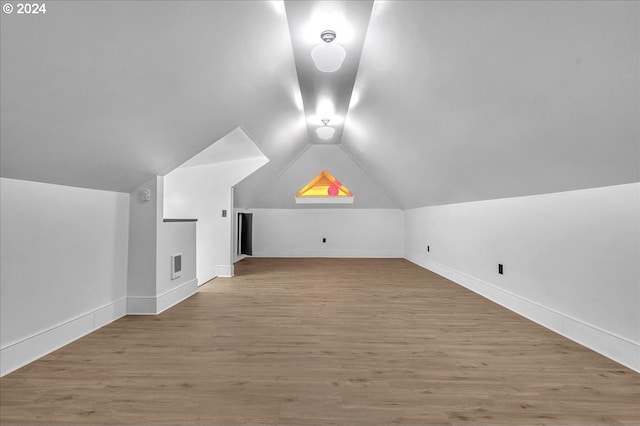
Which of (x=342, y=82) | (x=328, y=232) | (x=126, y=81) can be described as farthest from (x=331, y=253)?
(x=126, y=81)

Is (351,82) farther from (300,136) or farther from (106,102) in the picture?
(106,102)

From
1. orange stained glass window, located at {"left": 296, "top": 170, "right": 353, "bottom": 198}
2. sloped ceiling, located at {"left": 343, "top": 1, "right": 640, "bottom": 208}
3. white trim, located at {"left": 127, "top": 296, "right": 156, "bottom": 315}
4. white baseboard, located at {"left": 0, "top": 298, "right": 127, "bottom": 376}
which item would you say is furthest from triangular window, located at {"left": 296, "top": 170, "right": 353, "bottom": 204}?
white baseboard, located at {"left": 0, "top": 298, "right": 127, "bottom": 376}

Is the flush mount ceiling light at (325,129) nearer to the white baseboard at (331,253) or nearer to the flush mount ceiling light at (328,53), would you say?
the flush mount ceiling light at (328,53)

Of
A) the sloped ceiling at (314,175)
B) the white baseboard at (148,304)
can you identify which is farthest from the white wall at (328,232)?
the white baseboard at (148,304)

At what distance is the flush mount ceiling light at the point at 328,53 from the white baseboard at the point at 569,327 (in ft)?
9.89

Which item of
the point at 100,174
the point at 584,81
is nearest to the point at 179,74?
the point at 100,174

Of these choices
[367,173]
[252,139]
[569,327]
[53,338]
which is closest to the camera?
[53,338]

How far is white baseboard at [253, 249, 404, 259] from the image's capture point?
877cm

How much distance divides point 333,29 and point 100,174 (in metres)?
2.39

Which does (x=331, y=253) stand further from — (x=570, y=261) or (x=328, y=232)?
(x=570, y=261)

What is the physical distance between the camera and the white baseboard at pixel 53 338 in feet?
7.17

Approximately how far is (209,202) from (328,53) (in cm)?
385

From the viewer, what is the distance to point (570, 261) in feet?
9.27

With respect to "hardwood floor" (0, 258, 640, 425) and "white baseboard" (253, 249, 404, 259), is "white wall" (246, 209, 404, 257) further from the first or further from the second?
"hardwood floor" (0, 258, 640, 425)
